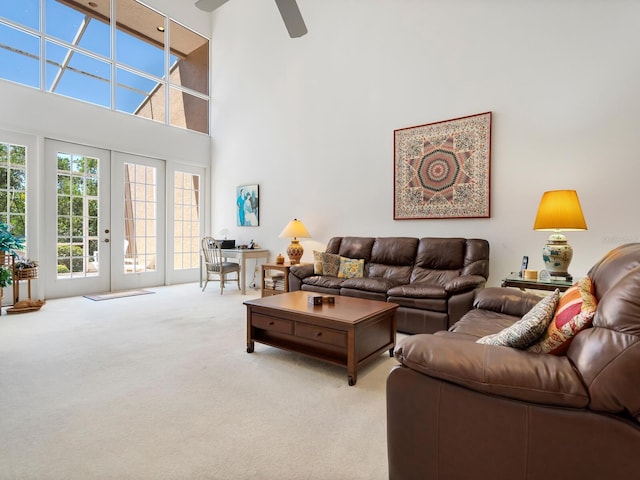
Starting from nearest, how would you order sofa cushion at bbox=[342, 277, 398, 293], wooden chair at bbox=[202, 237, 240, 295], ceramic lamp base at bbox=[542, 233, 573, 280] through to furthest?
1. ceramic lamp base at bbox=[542, 233, 573, 280]
2. sofa cushion at bbox=[342, 277, 398, 293]
3. wooden chair at bbox=[202, 237, 240, 295]

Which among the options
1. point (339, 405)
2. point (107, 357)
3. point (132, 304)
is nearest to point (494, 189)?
point (339, 405)

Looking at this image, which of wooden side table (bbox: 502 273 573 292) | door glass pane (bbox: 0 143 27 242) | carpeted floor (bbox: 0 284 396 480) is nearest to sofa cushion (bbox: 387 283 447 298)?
wooden side table (bbox: 502 273 573 292)

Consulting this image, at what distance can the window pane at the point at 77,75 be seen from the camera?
489 centimetres

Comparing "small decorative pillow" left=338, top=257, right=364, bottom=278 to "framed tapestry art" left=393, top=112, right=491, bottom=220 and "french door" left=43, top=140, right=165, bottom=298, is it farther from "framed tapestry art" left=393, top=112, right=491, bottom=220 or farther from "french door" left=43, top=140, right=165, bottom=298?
"french door" left=43, top=140, right=165, bottom=298

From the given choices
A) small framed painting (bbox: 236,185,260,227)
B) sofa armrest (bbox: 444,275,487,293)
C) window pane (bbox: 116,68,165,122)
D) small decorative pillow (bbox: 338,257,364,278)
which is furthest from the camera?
small framed painting (bbox: 236,185,260,227)

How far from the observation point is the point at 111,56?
17.8 ft

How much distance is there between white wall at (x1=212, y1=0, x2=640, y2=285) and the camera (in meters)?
3.30

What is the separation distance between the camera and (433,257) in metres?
3.92

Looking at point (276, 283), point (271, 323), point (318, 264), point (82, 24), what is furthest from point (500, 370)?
point (82, 24)

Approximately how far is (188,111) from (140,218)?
2298mm

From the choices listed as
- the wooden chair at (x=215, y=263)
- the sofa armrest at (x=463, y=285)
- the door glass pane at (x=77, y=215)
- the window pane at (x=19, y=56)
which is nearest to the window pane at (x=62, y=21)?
the window pane at (x=19, y=56)

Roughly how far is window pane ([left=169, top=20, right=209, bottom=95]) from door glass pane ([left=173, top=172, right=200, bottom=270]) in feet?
5.79

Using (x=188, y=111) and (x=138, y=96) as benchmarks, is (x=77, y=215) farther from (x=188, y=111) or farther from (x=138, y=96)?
(x=188, y=111)

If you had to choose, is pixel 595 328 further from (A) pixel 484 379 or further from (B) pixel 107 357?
(B) pixel 107 357
